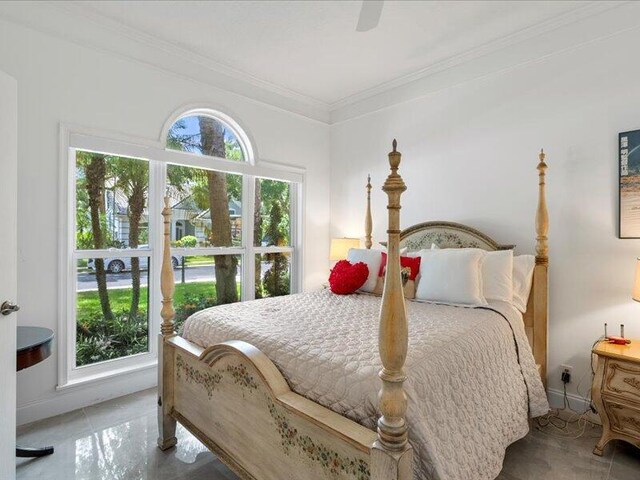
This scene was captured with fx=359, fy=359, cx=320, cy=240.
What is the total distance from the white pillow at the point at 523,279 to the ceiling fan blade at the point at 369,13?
1940 mm

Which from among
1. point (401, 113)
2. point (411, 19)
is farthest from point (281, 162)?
point (411, 19)

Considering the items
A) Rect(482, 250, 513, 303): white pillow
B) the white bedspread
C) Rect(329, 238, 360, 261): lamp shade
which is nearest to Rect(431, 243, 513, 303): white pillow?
Rect(482, 250, 513, 303): white pillow

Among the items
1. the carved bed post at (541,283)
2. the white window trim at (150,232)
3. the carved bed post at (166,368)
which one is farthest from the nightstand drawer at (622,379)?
the white window trim at (150,232)

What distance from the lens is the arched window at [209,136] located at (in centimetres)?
334

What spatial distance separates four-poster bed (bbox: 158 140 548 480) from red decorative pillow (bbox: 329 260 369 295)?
0.24 metres

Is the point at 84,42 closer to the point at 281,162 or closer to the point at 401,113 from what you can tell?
the point at 281,162

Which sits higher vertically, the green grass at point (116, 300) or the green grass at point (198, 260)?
the green grass at point (198, 260)

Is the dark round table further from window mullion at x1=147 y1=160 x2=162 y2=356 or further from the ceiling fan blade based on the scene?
the ceiling fan blade

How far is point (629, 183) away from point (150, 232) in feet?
11.9

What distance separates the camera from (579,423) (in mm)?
2471

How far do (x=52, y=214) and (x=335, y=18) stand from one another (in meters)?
2.52

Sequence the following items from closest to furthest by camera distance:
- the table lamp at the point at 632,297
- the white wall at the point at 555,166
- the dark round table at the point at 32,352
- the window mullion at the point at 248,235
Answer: the dark round table at the point at 32,352
the table lamp at the point at 632,297
the white wall at the point at 555,166
the window mullion at the point at 248,235

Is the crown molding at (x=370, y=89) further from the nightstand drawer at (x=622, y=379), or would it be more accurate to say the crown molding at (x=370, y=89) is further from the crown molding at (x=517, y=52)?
the nightstand drawer at (x=622, y=379)

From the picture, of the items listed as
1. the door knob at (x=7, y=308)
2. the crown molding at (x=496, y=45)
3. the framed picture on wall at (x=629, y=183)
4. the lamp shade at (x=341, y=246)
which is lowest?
the door knob at (x=7, y=308)
